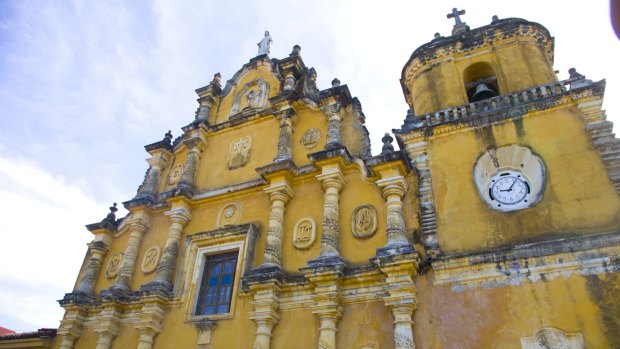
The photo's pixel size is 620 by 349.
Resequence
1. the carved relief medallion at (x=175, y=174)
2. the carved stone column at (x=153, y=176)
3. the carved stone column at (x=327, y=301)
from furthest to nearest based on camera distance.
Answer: the carved relief medallion at (x=175, y=174), the carved stone column at (x=153, y=176), the carved stone column at (x=327, y=301)

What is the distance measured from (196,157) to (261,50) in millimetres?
4605

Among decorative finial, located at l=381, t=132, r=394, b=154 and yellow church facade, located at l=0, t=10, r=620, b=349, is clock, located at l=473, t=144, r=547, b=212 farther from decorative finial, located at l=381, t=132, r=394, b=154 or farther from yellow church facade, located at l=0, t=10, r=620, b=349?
decorative finial, located at l=381, t=132, r=394, b=154

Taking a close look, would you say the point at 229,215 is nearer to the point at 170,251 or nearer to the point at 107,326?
the point at 170,251

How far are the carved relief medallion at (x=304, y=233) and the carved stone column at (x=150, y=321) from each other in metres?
3.36

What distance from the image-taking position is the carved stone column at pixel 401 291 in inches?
301

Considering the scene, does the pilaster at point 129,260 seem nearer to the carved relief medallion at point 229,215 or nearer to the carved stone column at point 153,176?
the carved stone column at point 153,176

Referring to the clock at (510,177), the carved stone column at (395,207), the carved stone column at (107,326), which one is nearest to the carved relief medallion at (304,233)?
the carved stone column at (395,207)

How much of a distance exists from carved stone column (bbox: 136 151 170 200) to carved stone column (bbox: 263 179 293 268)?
4157 mm

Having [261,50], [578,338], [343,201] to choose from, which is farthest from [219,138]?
[578,338]

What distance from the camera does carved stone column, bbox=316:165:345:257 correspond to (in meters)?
9.21

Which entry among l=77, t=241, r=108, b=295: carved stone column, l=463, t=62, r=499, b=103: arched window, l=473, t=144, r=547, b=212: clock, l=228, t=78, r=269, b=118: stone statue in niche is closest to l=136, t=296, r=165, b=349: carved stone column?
l=77, t=241, r=108, b=295: carved stone column

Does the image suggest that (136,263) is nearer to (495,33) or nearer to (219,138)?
(219,138)

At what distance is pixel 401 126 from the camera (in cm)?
1038

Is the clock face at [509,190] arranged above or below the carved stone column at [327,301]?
above
